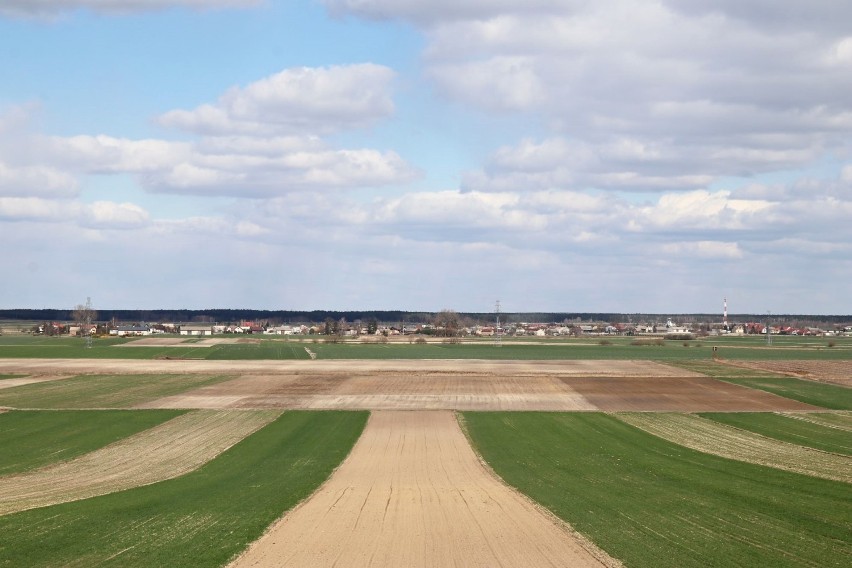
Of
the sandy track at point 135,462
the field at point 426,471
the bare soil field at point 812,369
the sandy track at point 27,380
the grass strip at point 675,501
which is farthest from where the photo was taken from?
the bare soil field at point 812,369

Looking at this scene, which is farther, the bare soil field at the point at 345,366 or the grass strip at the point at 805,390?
the bare soil field at the point at 345,366

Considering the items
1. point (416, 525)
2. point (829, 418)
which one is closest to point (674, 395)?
point (829, 418)

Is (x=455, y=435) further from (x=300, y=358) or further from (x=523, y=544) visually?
(x=300, y=358)

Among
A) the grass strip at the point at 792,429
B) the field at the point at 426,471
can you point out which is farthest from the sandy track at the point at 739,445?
the grass strip at the point at 792,429

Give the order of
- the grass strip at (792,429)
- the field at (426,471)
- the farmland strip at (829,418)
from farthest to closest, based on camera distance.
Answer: the farmland strip at (829,418) < the grass strip at (792,429) < the field at (426,471)

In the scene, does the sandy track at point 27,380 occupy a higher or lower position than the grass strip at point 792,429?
higher

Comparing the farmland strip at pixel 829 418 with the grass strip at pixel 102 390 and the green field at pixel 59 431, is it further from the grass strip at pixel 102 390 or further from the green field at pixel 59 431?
the grass strip at pixel 102 390

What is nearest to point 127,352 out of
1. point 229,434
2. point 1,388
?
point 1,388

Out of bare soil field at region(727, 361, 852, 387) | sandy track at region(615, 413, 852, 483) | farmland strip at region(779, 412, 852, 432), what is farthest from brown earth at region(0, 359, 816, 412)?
bare soil field at region(727, 361, 852, 387)
